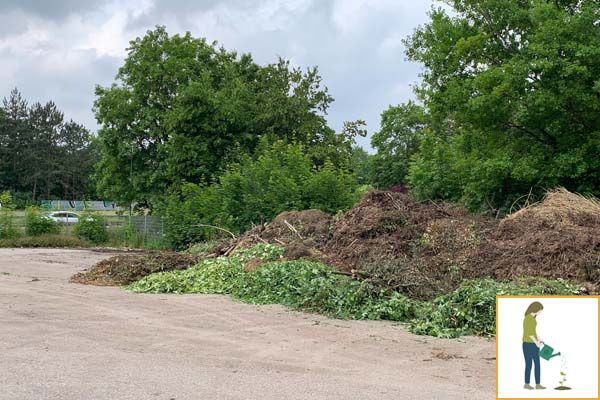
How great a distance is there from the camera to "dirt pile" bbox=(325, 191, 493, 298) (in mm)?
11203

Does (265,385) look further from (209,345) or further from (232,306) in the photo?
(232,306)

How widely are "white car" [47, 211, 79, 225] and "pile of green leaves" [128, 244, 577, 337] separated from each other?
21.7 meters

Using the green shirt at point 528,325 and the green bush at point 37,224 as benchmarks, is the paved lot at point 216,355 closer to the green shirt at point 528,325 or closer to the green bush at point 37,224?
the green shirt at point 528,325

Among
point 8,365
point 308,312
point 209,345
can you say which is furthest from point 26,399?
point 308,312

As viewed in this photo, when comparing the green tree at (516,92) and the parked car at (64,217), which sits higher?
the green tree at (516,92)

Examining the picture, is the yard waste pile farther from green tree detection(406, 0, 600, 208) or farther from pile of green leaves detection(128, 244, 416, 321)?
green tree detection(406, 0, 600, 208)

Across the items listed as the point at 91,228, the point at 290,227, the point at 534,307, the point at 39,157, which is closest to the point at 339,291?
the point at 290,227

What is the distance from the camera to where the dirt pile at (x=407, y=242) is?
11.2 m

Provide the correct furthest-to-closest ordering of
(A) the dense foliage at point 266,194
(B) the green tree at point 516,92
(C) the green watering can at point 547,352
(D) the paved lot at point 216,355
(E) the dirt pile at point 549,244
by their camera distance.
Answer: (A) the dense foliage at point 266,194, (B) the green tree at point 516,92, (E) the dirt pile at point 549,244, (D) the paved lot at point 216,355, (C) the green watering can at point 547,352

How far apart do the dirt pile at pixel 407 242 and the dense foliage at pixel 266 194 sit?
7.35m

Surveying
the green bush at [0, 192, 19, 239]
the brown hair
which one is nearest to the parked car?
the green bush at [0, 192, 19, 239]

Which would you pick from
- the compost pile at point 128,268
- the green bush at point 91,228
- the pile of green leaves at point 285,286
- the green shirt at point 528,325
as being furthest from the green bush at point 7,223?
the green shirt at point 528,325

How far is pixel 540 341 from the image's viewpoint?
4.11m

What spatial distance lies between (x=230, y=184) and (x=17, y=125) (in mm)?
62876
